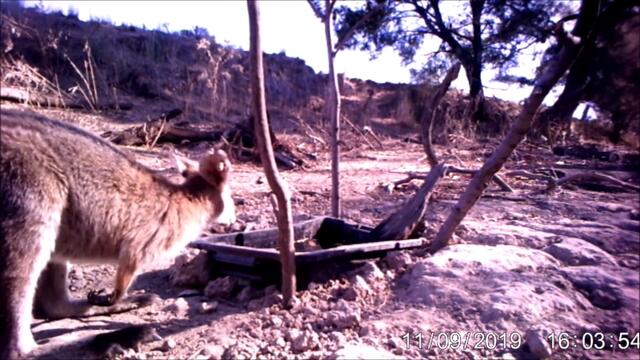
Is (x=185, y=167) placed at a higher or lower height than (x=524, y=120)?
lower

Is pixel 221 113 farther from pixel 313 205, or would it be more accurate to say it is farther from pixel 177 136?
pixel 313 205

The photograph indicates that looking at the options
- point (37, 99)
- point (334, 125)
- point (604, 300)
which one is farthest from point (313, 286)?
point (37, 99)

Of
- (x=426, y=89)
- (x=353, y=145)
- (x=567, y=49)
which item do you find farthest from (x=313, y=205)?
(x=426, y=89)

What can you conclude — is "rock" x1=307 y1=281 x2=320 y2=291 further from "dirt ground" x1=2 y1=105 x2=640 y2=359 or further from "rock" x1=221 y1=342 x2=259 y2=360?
"rock" x1=221 y1=342 x2=259 y2=360

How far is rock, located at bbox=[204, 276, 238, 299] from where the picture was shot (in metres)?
4.32

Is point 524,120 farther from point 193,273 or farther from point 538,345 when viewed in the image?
point 193,273

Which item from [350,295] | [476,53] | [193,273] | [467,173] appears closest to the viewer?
[350,295]

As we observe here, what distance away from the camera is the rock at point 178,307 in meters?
4.04

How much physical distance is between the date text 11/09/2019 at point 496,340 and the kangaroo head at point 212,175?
178 cm

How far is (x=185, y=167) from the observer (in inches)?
171

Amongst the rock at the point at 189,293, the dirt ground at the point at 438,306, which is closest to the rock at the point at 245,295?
the dirt ground at the point at 438,306

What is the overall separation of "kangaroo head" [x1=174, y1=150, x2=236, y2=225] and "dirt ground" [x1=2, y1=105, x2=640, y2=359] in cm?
50

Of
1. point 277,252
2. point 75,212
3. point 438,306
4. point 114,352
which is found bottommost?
point 114,352

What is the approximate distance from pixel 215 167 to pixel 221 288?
94 cm
